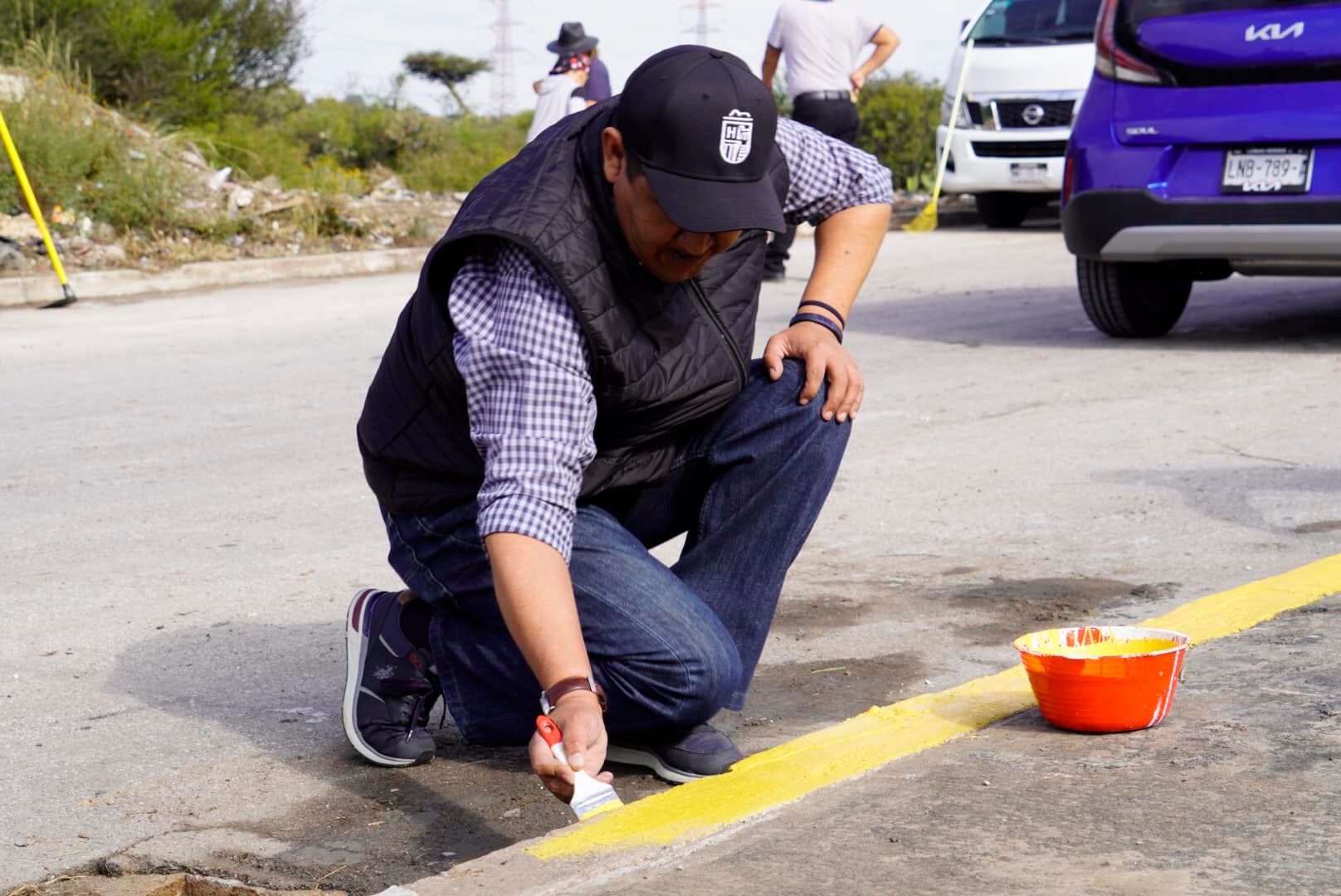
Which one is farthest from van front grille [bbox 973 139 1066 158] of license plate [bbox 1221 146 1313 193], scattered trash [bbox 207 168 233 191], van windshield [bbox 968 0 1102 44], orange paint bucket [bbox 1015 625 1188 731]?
orange paint bucket [bbox 1015 625 1188 731]

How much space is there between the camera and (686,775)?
2812mm

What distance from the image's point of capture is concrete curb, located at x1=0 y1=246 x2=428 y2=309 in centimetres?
1038

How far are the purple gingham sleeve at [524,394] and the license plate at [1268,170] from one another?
16.3ft

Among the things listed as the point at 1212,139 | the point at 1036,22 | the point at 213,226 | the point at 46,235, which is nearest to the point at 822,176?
the point at 1212,139

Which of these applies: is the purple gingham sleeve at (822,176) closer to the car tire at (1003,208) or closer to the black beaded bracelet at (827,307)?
the black beaded bracelet at (827,307)

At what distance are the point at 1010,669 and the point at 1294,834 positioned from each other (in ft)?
2.98

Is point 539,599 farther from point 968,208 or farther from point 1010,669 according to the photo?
point 968,208

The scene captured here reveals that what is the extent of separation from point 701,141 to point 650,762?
1104 mm

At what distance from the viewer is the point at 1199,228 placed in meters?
6.89

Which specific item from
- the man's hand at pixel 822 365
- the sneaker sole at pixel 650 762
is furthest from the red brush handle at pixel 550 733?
the man's hand at pixel 822 365

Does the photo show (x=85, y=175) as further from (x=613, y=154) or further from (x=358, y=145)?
(x=613, y=154)

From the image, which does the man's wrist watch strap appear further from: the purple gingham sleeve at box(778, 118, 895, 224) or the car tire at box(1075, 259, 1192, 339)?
the car tire at box(1075, 259, 1192, 339)

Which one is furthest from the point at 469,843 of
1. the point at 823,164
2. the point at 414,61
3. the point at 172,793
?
the point at 414,61

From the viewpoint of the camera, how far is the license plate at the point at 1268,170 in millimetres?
6676
